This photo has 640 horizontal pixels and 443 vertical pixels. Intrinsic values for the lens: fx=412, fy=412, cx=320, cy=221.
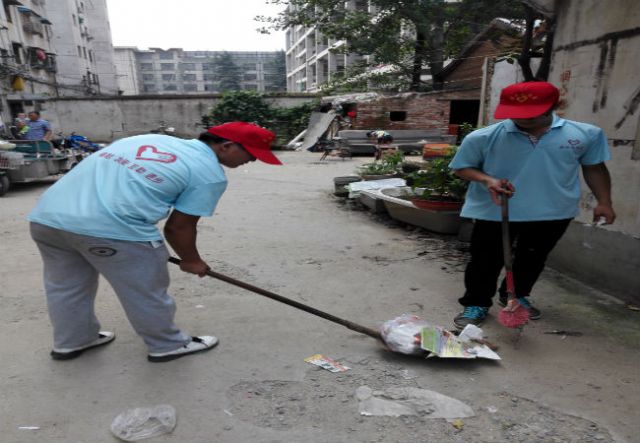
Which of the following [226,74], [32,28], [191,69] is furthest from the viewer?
[191,69]

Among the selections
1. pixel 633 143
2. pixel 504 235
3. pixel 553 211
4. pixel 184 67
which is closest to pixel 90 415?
pixel 504 235

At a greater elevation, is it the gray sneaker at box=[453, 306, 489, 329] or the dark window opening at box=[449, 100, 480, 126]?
the dark window opening at box=[449, 100, 480, 126]

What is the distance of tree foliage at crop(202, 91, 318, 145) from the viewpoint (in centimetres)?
1902

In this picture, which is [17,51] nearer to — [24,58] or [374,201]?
[24,58]

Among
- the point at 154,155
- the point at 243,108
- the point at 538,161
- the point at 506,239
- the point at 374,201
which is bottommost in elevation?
the point at 374,201

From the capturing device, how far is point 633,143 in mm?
2900

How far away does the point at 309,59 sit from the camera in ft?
161

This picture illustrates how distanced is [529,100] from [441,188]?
259cm

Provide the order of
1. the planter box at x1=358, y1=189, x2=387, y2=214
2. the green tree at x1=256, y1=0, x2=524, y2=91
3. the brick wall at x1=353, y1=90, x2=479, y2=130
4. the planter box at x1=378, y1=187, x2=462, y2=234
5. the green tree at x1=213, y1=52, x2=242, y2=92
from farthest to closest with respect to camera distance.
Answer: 1. the green tree at x1=213, y1=52, x2=242, y2=92
2. the brick wall at x1=353, y1=90, x2=479, y2=130
3. the green tree at x1=256, y1=0, x2=524, y2=91
4. the planter box at x1=358, y1=189, x2=387, y2=214
5. the planter box at x1=378, y1=187, x2=462, y2=234

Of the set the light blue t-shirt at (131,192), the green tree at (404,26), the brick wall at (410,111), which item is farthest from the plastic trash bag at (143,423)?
the green tree at (404,26)

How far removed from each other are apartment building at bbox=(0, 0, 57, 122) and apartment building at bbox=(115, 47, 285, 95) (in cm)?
3887

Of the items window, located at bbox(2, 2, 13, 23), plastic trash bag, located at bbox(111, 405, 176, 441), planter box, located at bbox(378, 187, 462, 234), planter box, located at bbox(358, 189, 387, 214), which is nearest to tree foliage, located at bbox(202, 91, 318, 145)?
window, located at bbox(2, 2, 13, 23)

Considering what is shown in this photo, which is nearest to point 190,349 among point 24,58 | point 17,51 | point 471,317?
point 471,317

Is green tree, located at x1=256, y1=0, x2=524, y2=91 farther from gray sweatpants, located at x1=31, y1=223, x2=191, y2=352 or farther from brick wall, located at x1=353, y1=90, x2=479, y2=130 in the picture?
gray sweatpants, located at x1=31, y1=223, x2=191, y2=352
